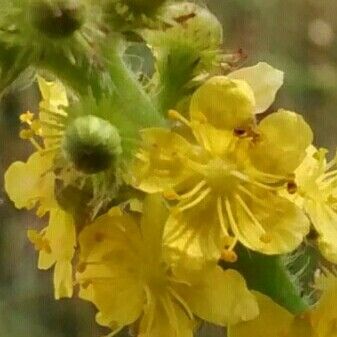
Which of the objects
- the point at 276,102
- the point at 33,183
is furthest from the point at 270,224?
the point at 276,102

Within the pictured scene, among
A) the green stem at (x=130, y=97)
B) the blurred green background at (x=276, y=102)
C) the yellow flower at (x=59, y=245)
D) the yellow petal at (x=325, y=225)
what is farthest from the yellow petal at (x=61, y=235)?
the blurred green background at (x=276, y=102)

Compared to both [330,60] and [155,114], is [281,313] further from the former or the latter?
[330,60]

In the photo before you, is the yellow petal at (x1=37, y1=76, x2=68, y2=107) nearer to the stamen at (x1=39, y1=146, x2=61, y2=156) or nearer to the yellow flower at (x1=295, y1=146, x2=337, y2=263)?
the stamen at (x1=39, y1=146, x2=61, y2=156)

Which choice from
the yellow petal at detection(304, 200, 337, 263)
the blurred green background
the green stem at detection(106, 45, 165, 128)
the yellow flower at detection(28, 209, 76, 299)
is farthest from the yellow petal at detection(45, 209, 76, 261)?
the blurred green background

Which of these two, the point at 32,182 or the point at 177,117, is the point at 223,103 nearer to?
the point at 177,117

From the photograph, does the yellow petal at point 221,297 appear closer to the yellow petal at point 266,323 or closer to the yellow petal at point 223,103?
the yellow petal at point 266,323
